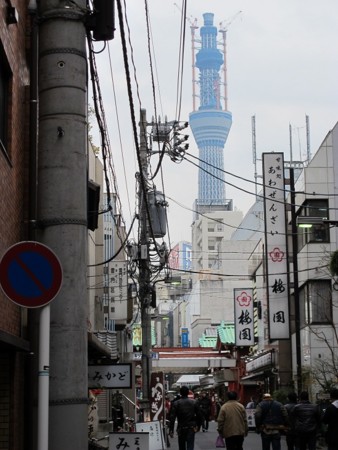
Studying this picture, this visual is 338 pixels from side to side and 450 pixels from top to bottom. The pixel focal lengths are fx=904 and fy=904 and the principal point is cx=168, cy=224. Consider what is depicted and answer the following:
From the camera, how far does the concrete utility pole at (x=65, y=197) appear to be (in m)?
6.75

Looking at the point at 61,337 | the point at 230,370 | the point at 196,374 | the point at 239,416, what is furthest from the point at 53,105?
the point at 196,374

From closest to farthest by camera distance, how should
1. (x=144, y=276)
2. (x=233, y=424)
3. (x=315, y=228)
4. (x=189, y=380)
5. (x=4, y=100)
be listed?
(x=4, y=100) < (x=233, y=424) < (x=144, y=276) < (x=315, y=228) < (x=189, y=380)

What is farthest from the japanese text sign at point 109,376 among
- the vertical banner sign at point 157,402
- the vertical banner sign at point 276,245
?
the vertical banner sign at point 276,245

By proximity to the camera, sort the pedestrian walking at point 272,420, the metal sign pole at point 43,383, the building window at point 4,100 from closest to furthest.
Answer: the metal sign pole at point 43,383
the building window at point 4,100
the pedestrian walking at point 272,420

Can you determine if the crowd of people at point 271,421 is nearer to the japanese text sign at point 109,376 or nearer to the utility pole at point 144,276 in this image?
the japanese text sign at point 109,376

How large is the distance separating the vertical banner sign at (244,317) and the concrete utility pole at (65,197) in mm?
42559

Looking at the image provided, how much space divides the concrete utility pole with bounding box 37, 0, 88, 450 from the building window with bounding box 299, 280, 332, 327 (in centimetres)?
2979

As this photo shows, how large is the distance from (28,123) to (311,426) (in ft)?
28.5

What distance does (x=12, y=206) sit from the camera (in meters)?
10.8

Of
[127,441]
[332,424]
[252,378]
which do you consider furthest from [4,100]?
[252,378]

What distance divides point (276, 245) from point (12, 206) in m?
26.9

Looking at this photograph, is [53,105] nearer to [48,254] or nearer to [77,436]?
[48,254]

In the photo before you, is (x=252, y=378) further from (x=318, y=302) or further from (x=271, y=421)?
(x=271, y=421)

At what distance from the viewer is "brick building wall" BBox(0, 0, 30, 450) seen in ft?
33.2
